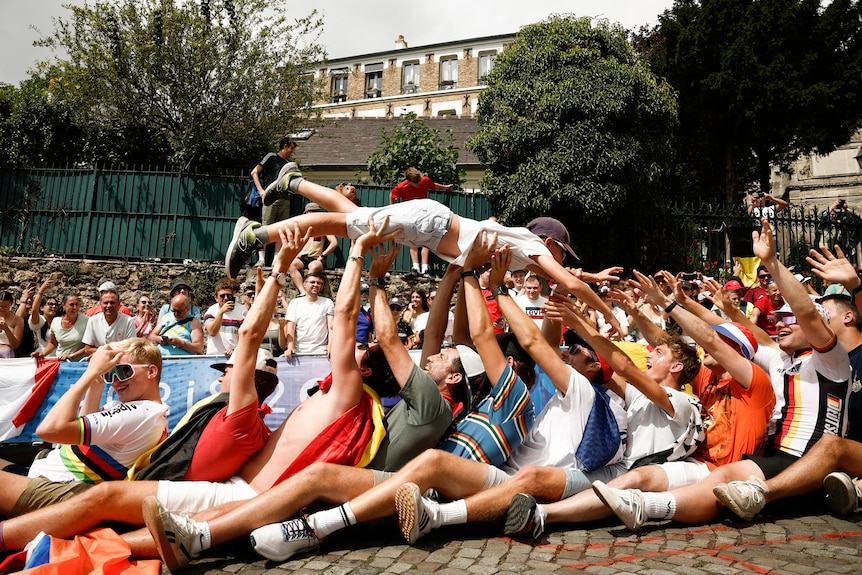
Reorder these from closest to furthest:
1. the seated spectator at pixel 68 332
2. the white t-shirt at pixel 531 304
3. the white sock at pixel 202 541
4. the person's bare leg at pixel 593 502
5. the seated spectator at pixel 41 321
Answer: the white sock at pixel 202 541 < the person's bare leg at pixel 593 502 < the white t-shirt at pixel 531 304 < the seated spectator at pixel 68 332 < the seated spectator at pixel 41 321

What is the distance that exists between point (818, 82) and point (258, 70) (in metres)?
17.7

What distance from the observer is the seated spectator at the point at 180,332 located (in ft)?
26.3

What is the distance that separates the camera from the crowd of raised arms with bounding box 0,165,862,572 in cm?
407

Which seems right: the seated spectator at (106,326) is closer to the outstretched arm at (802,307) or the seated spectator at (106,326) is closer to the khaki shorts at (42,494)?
the khaki shorts at (42,494)

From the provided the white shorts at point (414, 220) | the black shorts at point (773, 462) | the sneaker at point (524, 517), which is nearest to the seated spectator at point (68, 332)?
the white shorts at point (414, 220)

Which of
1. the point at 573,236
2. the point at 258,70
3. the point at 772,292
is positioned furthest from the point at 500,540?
the point at 258,70

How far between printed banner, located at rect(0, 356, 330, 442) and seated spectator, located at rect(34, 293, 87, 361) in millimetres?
1868

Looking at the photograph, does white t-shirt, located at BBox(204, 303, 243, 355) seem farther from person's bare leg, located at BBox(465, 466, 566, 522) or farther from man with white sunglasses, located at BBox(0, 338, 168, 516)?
person's bare leg, located at BBox(465, 466, 566, 522)

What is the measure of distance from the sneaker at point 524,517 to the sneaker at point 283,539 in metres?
1.16

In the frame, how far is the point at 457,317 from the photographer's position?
5684mm

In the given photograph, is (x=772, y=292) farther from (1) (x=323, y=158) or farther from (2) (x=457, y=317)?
(1) (x=323, y=158)

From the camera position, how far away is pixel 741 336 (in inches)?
213

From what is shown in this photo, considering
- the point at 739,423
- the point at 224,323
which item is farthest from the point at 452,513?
the point at 224,323

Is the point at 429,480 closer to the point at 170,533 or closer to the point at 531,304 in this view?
the point at 170,533
